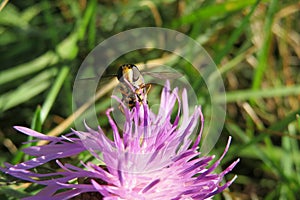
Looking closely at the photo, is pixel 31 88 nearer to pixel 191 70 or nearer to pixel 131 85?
pixel 191 70

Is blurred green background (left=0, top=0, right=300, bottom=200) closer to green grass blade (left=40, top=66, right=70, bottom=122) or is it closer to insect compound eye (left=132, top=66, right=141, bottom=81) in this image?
green grass blade (left=40, top=66, right=70, bottom=122)

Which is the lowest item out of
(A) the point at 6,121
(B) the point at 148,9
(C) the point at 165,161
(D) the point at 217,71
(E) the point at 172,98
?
(C) the point at 165,161

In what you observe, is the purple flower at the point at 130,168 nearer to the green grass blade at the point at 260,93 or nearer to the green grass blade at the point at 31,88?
the green grass blade at the point at 31,88

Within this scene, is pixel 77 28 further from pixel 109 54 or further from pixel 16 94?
pixel 16 94

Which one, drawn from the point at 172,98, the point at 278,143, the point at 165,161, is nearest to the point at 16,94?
the point at 172,98

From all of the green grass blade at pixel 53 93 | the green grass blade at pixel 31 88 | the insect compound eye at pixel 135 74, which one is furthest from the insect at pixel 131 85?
the green grass blade at pixel 31 88

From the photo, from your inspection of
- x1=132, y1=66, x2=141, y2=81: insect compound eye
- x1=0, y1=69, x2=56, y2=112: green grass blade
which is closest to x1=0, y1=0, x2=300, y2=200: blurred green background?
x1=0, y1=69, x2=56, y2=112: green grass blade
